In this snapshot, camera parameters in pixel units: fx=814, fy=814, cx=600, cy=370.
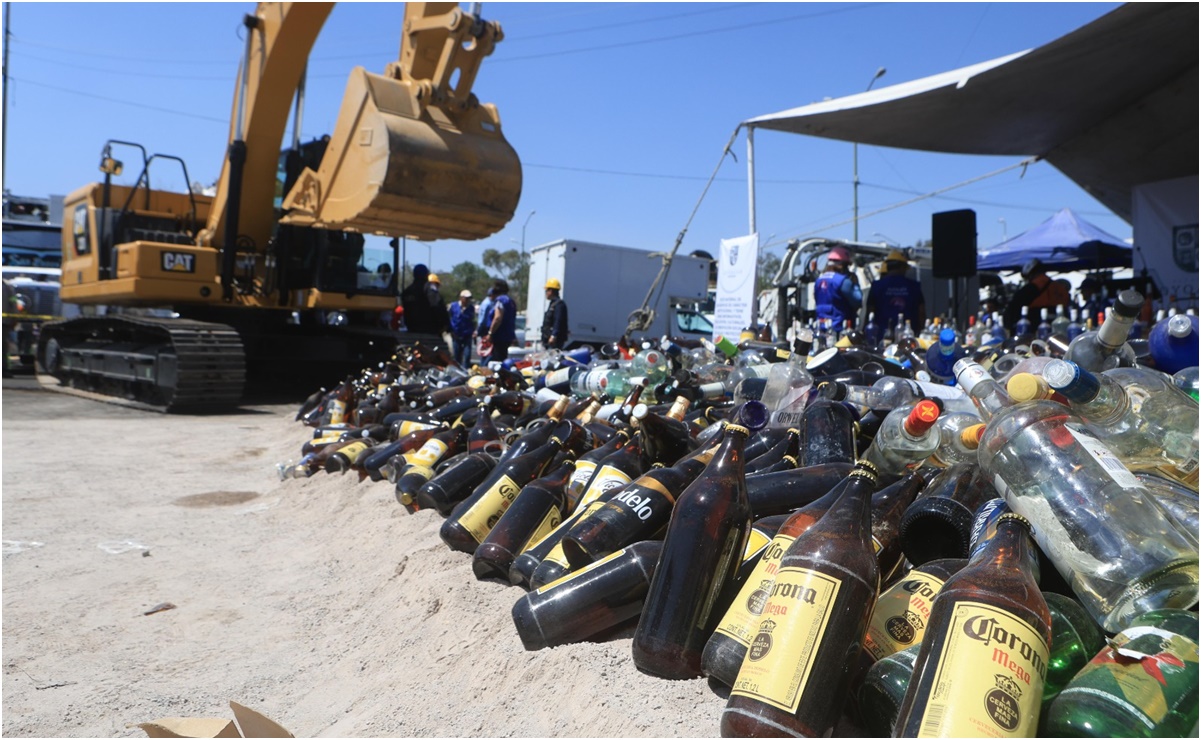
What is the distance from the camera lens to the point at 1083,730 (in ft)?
4.69

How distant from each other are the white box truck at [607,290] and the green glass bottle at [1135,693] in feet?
55.4

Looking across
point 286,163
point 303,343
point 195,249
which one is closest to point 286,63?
point 286,163

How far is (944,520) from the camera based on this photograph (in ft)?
7.03

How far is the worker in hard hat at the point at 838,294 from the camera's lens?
28.8ft

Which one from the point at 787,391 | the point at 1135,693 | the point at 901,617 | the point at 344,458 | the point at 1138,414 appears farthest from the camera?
the point at 344,458

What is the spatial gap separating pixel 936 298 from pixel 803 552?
13779mm

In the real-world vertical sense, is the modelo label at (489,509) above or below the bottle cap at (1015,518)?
below

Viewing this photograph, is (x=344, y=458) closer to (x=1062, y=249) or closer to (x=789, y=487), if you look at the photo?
(x=789, y=487)

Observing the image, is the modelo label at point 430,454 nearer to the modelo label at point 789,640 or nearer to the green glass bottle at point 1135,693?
the modelo label at point 789,640

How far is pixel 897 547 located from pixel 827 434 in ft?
2.54

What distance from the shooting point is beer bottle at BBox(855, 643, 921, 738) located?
5.47 ft

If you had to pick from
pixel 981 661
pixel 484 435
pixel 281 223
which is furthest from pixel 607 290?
pixel 981 661

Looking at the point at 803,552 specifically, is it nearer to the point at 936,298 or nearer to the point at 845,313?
the point at 845,313

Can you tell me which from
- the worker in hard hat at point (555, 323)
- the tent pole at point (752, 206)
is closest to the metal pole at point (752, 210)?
the tent pole at point (752, 206)
